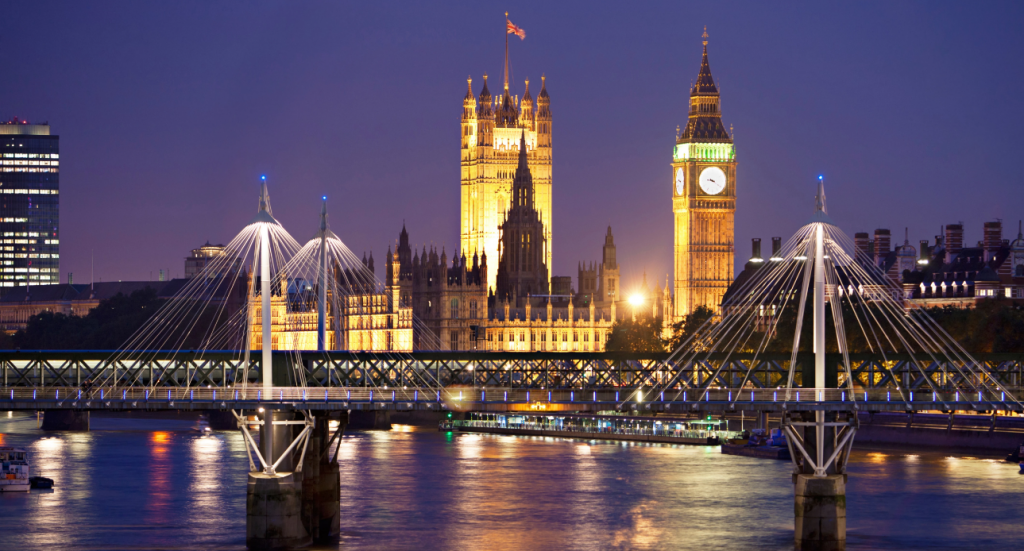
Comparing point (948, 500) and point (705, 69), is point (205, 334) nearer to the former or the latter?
point (705, 69)

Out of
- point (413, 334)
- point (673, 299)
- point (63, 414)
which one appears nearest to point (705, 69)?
point (673, 299)

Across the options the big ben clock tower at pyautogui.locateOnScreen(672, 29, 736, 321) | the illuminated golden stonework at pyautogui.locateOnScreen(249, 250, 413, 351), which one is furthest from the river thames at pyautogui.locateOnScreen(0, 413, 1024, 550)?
the big ben clock tower at pyautogui.locateOnScreen(672, 29, 736, 321)

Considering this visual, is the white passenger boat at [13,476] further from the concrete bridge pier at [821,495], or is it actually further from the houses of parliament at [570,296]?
the houses of parliament at [570,296]

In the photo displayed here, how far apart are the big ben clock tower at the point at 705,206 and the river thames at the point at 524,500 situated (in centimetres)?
7358

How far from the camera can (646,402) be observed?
189ft

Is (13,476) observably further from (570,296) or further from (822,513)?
(570,296)

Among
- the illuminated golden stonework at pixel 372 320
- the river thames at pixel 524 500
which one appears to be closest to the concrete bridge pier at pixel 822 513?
the river thames at pixel 524 500

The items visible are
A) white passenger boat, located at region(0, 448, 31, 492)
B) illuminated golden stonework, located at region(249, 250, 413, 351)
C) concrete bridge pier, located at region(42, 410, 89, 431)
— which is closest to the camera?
white passenger boat, located at region(0, 448, 31, 492)

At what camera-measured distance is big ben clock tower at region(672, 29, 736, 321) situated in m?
180

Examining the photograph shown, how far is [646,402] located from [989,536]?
1533cm

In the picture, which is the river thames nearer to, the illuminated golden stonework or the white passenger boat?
the white passenger boat

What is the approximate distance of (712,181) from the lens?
18038 cm

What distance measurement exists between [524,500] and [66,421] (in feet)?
198

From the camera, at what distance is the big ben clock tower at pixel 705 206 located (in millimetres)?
179875
